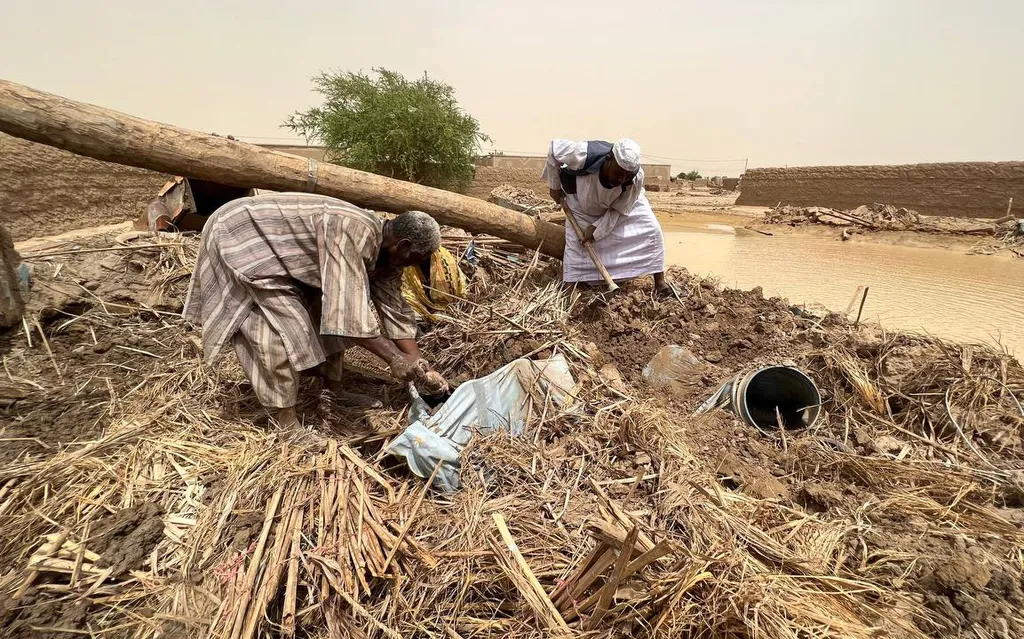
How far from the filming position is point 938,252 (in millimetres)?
8977

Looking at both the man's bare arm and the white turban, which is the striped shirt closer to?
the man's bare arm

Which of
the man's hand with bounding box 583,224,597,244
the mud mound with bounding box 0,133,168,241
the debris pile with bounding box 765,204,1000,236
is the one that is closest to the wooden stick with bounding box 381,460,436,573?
the man's hand with bounding box 583,224,597,244

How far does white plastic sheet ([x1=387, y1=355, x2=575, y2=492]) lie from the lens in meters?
2.10

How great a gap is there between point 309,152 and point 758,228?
21273 millimetres

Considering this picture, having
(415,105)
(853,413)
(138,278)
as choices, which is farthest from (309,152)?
(853,413)

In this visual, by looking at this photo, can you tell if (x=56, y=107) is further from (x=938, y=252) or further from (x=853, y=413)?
(x=938, y=252)

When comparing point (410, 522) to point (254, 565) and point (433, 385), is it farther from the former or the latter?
point (433, 385)

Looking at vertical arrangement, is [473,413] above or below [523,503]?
above

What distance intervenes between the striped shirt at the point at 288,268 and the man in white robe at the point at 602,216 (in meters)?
2.09

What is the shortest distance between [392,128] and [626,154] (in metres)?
12.4

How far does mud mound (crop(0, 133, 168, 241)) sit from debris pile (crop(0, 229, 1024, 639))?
17.5ft

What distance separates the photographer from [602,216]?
4.16 meters

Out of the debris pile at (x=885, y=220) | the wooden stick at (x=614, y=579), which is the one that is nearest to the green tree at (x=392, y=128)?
the debris pile at (x=885, y=220)

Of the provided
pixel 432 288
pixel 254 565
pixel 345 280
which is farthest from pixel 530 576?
pixel 432 288
